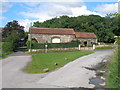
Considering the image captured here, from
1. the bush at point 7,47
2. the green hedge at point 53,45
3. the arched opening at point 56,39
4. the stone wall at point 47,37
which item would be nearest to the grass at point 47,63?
the green hedge at point 53,45

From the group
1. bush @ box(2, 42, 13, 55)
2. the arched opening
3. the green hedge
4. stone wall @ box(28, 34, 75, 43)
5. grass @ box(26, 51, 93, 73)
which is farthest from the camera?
the arched opening

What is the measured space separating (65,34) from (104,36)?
52.7 feet

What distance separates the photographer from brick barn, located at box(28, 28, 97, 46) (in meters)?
36.6

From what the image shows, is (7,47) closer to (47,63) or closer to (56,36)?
(56,36)

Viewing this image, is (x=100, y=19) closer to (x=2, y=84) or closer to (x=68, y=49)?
(x=68, y=49)

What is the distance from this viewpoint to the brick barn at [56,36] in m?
36.6

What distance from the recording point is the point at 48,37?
3738 cm

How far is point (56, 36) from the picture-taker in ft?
124

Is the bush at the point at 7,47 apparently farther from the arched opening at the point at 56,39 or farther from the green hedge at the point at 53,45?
the arched opening at the point at 56,39

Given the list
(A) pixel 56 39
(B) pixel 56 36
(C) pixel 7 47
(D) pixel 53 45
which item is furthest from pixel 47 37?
(C) pixel 7 47

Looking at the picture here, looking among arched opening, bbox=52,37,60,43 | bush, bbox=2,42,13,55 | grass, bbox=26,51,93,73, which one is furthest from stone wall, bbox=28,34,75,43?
grass, bbox=26,51,93,73

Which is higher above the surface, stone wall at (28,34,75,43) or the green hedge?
stone wall at (28,34,75,43)

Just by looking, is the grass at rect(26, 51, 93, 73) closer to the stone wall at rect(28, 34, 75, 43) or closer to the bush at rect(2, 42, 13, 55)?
the bush at rect(2, 42, 13, 55)

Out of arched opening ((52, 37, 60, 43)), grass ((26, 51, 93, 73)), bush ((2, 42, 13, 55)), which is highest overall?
arched opening ((52, 37, 60, 43))
